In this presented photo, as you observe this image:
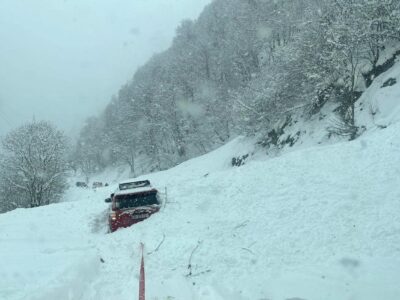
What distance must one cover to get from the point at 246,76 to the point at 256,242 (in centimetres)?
5268

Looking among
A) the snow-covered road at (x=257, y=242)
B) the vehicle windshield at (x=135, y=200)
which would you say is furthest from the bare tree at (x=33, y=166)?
the vehicle windshield at (x=135, y=200)

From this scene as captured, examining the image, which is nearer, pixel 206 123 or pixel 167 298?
pixel 167 298

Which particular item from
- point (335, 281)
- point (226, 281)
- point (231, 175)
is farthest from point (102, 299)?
point (231, 175)

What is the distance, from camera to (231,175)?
658 inches

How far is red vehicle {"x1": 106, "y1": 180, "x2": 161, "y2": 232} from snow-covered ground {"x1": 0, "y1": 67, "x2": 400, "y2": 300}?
14.2 inches

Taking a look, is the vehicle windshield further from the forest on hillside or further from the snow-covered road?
the forest on hillside

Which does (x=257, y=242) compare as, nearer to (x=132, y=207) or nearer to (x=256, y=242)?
(x=256, y=242)

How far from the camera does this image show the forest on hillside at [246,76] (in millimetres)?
27234

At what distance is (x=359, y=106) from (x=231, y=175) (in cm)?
1183

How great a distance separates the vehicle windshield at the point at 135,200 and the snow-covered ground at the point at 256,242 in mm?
506

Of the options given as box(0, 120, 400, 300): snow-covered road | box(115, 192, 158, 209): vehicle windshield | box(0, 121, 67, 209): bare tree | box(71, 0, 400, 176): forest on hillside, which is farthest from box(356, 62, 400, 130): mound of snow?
box(0, 121, 67, 209): bare tree

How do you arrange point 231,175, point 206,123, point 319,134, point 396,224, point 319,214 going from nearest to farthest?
point 396,224
point 319,214
point 231,175
point 319,134
point 206,123

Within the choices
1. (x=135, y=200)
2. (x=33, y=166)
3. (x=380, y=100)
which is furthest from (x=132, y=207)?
(x=33, y=166)

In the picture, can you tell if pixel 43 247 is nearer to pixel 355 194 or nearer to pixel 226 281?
pixel 226 281
